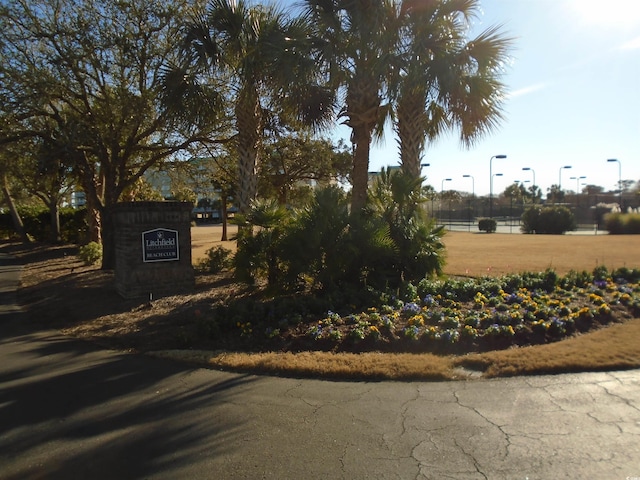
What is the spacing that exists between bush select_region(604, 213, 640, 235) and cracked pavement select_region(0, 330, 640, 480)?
33.5 meters

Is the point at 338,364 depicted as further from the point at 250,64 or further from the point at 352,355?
the point at 250,64

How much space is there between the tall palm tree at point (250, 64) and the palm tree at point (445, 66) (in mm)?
1907

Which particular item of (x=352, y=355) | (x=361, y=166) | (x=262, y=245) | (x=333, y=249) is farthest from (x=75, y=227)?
(x=352, y=355)

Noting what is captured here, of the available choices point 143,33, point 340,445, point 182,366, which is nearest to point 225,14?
point 143,33

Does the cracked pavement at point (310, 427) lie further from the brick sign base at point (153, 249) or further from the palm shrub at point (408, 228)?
the brick sign base at point (153, 249)


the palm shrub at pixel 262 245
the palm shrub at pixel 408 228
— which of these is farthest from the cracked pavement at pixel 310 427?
the palm shrub at pixel 408 228

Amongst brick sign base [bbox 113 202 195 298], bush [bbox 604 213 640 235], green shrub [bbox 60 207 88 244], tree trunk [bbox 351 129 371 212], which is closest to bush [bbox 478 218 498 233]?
bush [bbox 604 213 640 235]

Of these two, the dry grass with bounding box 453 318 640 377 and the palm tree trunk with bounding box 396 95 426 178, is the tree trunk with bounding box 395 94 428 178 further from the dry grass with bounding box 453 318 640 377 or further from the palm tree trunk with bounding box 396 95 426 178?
the dry grass with bounding box 453 318 640 377

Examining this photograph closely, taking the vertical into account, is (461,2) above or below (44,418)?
above

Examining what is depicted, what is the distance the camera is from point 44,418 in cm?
407

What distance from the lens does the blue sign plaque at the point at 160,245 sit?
994 centimetres

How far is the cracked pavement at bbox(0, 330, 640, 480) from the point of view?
321 centimetres

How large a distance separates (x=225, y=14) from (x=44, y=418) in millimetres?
9298

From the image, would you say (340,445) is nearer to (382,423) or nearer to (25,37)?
(382,423)
